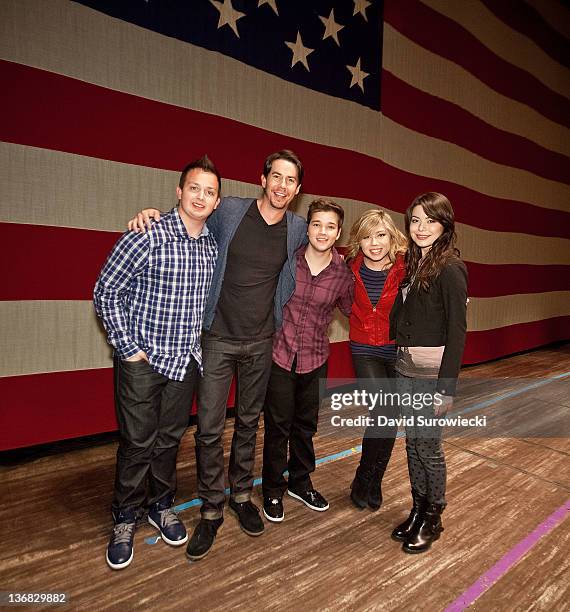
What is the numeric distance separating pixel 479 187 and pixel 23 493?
4.79 metres

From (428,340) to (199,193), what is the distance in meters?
0.98

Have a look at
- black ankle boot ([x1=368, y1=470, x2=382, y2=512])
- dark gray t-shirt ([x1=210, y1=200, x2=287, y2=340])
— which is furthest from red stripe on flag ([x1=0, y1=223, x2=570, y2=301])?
black ankle boot ([x1=368, y1=470, x2=382, y2=512])

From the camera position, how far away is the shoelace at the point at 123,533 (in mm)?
1573

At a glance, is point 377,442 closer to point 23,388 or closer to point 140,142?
point 23,388

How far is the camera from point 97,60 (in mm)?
2264

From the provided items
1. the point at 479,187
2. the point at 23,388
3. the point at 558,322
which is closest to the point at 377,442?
the point at 23,388

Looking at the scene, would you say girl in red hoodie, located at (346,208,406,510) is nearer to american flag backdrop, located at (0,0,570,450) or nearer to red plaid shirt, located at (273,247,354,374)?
red plaid shirt, located at (273,247,354,374)

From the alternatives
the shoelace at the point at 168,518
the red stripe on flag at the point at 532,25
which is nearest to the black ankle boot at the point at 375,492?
the shoelace at the point at 168,518

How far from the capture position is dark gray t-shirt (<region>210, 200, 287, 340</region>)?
1.65m

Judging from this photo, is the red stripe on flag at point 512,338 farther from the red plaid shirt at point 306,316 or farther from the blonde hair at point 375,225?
the red plaid shirt at point 306,316

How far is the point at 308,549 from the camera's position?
1655 mm

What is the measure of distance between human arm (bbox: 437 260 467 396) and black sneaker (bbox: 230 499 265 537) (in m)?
0.89

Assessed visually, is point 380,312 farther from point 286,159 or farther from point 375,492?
point 375,492

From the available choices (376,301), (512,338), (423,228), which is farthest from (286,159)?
A: (512,338)
